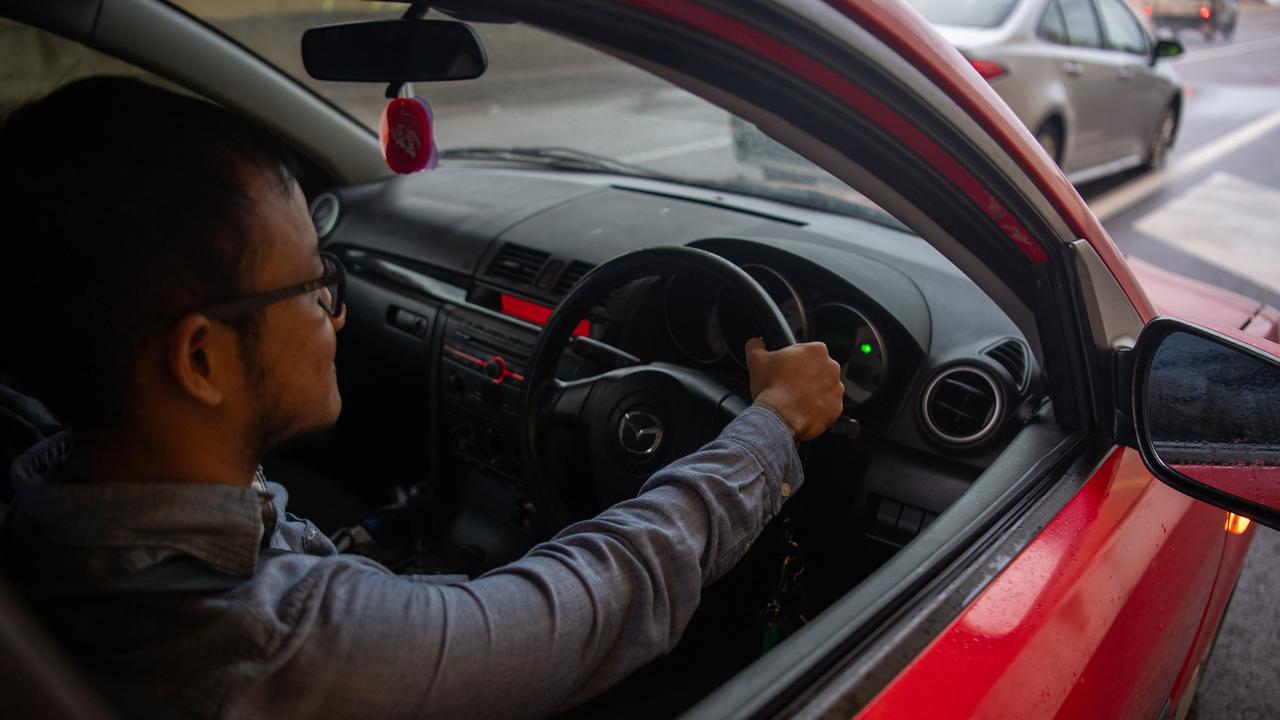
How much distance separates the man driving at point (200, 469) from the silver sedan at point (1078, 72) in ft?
18.0

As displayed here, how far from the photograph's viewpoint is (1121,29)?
26.2 ft

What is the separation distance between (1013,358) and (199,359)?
146 centimetres

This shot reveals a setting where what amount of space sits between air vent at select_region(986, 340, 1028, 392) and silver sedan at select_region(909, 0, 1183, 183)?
435cm

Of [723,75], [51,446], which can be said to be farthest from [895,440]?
[51,446]

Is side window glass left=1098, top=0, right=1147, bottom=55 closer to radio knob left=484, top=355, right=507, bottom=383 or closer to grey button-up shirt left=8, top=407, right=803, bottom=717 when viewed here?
radio knob left=484, top=355, right=507, bottom=383

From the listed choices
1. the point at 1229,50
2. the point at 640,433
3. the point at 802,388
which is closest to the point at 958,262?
the point at 802,388

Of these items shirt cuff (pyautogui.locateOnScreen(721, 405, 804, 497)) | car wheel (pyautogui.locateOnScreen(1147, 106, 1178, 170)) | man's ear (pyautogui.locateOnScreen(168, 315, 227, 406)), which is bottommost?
car wheel (pyautogui.locateOnScreen(1147, 106, 1178, 170))

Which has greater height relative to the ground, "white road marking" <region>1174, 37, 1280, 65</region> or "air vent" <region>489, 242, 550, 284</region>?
"air vent" <region>489, 242, 550, 284</region>

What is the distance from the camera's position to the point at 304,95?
307cm

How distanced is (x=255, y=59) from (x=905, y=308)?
2.10 meters

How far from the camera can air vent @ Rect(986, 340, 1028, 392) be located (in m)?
1.78

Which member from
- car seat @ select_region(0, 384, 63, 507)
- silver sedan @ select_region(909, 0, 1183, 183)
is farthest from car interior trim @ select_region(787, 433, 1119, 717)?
silver sedan @ select_region(909, 0, 1183, 183)

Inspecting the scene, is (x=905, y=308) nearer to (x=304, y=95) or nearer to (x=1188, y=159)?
(x=304, y=95)

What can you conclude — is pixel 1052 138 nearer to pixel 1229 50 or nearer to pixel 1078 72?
pixel 1078 72
